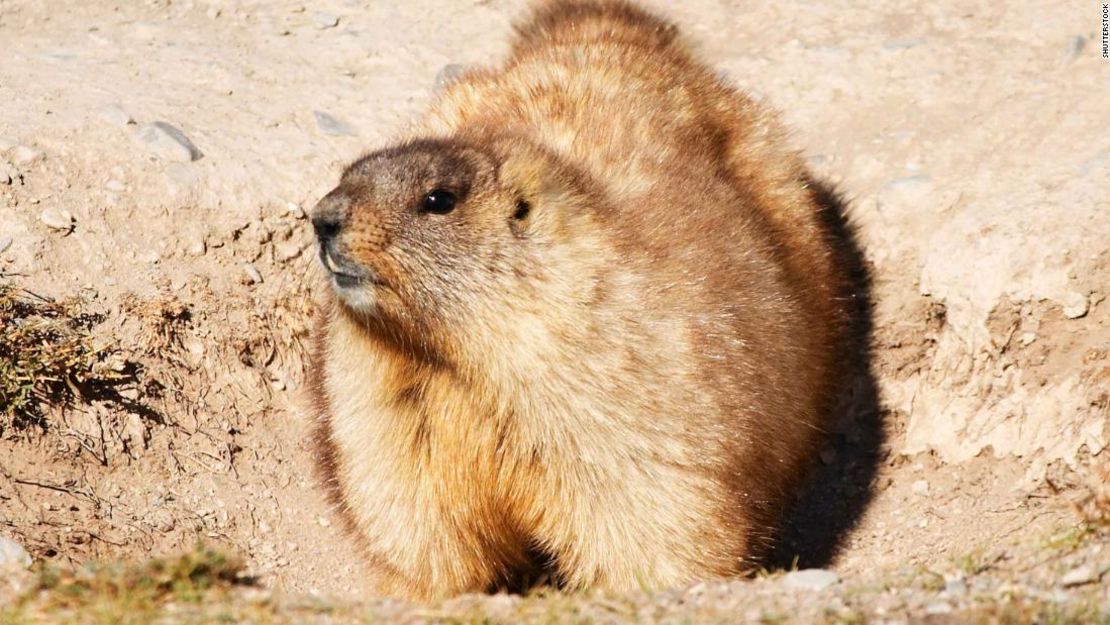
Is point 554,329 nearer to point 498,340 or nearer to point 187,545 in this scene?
point 498,340

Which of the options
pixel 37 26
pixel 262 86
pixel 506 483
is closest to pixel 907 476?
pixel 506 483

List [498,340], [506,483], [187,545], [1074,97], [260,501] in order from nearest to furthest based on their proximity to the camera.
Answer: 1. [498,340]
2. [506,483]
3. [187,545]
4. [260,501]
5. [1074,97]

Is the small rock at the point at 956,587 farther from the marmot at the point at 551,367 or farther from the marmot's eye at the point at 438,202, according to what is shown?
the marmot's eye at the point at 438,202

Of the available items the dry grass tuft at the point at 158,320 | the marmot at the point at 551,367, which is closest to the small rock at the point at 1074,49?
the marmot at the point at 551,367

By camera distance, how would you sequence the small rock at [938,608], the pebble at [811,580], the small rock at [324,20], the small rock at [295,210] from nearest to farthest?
the small rock at [938,608]
the pebble at [811,580]
the small rock at [295,210]
the small rock at [324,20]

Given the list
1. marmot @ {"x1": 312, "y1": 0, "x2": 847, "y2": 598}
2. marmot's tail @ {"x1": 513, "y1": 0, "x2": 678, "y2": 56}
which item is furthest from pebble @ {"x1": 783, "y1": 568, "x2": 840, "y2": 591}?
marmot's tail @ {"x1": 513, "y1": 0, "x2": 678, "y2": 56}

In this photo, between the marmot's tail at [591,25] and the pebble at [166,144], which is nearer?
the pebble at [166,144]
